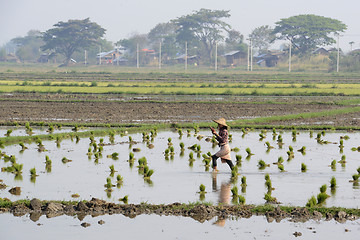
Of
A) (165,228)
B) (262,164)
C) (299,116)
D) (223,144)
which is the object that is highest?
(223,144)

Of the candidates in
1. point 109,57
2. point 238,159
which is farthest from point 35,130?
point 109,57

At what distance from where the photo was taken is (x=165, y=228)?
8984mm

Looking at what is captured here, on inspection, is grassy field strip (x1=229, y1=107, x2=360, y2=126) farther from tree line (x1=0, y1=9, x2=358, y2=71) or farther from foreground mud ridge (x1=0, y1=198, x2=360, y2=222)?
tree line (x1=0, y1=9, x2=358, y2=71)

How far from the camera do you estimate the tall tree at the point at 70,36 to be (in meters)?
112

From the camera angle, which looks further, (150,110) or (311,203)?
(150,110)

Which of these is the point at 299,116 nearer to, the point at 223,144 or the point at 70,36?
the point at 223,144

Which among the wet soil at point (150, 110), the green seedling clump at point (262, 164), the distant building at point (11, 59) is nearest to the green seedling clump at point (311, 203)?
the green seedling clump at point (262, 164)

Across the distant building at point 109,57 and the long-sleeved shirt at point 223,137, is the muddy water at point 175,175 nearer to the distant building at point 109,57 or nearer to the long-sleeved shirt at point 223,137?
the long-sleeved shirt at point 223,137

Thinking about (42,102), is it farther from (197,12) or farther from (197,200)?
(197,12)

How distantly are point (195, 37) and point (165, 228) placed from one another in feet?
365

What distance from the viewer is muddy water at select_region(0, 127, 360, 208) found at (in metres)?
11.1

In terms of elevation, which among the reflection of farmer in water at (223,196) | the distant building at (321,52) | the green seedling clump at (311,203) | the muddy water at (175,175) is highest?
the distant building at (321,52)

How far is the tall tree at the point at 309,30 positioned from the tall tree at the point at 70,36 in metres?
34.4

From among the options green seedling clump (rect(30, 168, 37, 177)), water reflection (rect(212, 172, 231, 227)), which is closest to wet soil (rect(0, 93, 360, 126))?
green seedling clump (rect(30, 168, 37, 177))
